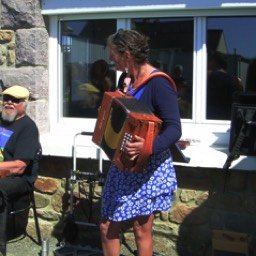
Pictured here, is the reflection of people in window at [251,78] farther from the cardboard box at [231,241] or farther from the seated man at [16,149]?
the seated man at [16,149]

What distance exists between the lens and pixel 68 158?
14.9ft

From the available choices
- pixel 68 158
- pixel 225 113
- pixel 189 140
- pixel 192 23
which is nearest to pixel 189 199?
pixel 189 140

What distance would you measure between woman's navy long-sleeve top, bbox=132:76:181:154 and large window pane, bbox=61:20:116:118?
192 centimetres

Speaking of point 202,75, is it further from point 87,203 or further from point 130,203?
point 130,203

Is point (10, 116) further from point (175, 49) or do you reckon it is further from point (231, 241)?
point (231, 241)

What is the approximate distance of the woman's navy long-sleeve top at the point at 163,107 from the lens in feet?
9.06

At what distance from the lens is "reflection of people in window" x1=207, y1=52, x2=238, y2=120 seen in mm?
4402

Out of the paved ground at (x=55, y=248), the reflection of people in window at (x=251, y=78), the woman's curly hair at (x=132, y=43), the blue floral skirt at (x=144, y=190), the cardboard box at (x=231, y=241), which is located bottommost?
the paved ground at (x=55, y=248)

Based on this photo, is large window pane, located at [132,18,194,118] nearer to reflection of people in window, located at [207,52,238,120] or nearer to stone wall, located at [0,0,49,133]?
reflection of people in window, located at [207,52,238,120]

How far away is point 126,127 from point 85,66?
7.65 ft

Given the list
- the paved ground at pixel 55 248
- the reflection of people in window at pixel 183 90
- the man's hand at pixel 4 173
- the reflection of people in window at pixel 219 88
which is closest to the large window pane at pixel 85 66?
the reflection of people in window at pixel 183 90

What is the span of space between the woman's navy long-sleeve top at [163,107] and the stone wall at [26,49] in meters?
2.00

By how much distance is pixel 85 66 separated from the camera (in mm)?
4879

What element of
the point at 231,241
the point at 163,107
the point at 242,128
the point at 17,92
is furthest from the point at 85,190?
the point at 163,107
